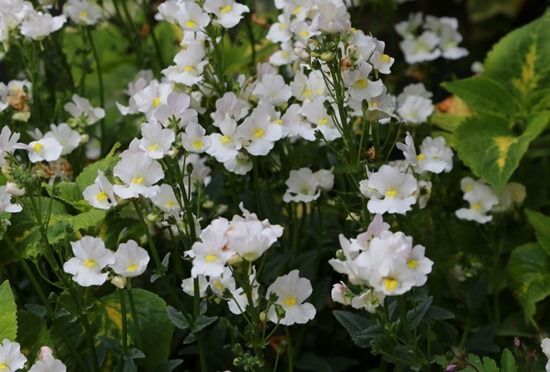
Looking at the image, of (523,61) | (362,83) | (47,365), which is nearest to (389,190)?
(362,83)

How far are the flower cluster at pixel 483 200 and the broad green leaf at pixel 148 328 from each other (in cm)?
53

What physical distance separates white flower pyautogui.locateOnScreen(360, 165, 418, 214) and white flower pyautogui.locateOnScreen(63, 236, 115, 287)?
0.34 metres

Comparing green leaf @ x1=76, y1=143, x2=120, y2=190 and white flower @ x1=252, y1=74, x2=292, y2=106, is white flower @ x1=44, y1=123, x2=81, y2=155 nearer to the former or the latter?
green leaf @ x1=76, y1=143, x2=120, y2=190

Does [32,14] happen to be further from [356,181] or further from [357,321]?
[357,321]

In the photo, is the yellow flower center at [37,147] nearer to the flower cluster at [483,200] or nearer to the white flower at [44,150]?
the white flower at [44,150]

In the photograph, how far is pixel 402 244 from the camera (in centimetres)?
114

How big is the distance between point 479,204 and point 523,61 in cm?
38

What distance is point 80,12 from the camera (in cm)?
181

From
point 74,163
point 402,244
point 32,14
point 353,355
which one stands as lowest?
point 353,355

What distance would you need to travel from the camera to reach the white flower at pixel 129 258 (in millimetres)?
1254

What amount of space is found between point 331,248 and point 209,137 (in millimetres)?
A: 404

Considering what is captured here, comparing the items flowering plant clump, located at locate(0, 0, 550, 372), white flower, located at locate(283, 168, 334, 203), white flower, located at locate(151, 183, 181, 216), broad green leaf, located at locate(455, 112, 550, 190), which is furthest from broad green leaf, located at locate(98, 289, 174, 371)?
broad green leaf, located at locate(455, 112, 550, 190)

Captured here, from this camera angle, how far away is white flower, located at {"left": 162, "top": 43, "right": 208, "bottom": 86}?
57.4 inches

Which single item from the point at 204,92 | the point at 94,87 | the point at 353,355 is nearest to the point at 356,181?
the point at 204,92
